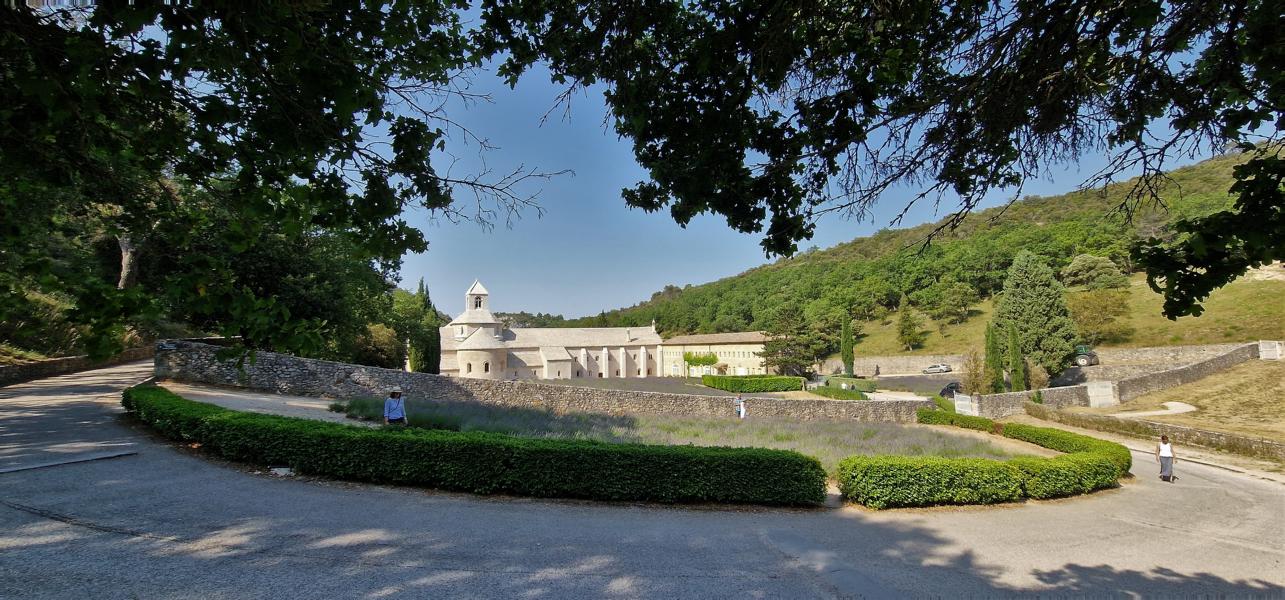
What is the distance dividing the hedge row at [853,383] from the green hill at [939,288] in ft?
32.7

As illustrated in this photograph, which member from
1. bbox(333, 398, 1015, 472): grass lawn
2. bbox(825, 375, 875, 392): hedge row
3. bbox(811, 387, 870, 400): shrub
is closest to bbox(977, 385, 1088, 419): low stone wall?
bbox(811, 387, 870, 400): shrub

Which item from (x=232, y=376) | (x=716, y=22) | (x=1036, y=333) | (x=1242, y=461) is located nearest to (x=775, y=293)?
(x=1036, y=333)

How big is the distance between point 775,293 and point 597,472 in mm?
83833

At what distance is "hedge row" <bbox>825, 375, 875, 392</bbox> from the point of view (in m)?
38.3

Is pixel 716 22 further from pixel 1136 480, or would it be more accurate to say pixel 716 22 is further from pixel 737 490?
pixel 1136 480

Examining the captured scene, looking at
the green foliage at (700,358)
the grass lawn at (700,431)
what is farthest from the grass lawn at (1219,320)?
the grass lawn at (700,431)

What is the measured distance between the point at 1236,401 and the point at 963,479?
24803mm

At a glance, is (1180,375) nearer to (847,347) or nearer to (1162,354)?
(1162,354)

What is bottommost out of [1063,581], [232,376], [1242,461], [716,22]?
[1242,461]

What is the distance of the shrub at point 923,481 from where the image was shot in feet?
31.5

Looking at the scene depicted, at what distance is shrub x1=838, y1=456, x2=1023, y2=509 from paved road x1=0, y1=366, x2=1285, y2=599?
0.37 meters

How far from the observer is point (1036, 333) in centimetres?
3459

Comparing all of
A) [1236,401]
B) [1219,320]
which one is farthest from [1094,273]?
[1236,401]

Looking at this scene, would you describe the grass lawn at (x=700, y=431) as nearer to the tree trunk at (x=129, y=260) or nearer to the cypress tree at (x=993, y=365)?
the tree trunk at (x=129, y=260)
